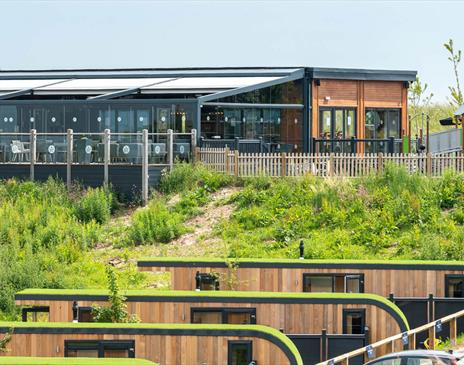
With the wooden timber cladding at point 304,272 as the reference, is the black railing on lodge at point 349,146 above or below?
above

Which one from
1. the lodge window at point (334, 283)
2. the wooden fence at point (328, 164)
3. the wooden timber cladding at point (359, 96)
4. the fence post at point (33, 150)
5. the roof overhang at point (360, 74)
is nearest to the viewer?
the lodge window at point (334, 283)

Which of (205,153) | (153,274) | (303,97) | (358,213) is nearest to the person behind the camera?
(153,274)

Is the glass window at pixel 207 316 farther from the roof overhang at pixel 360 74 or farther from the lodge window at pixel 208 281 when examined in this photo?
the roof overhang at pixel 360 74

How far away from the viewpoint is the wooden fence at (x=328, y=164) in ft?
158

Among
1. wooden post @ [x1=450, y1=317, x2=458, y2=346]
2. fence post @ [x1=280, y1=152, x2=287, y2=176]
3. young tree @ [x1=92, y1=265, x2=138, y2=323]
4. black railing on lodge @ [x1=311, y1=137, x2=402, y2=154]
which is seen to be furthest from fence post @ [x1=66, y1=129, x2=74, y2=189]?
wooden post @ [x1=450, y1=317, x2=458, y2=346]

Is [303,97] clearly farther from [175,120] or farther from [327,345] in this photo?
[327,345]

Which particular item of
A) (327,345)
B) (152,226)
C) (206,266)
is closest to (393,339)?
(327,345)

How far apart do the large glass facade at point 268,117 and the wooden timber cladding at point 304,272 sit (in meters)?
20.8

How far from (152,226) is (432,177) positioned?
10016 mm

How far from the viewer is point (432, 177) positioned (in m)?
47.9

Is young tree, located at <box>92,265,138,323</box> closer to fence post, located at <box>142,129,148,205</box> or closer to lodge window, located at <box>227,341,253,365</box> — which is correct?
lodge window, located at <box>227,341,253,365</box>

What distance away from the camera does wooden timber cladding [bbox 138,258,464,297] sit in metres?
33.8

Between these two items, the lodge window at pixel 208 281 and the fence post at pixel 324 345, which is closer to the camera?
the fence post at pixel 324 345

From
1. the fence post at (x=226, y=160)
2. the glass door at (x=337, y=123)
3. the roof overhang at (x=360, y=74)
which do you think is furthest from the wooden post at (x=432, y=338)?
the roof overhang at (x=360, y=74)
